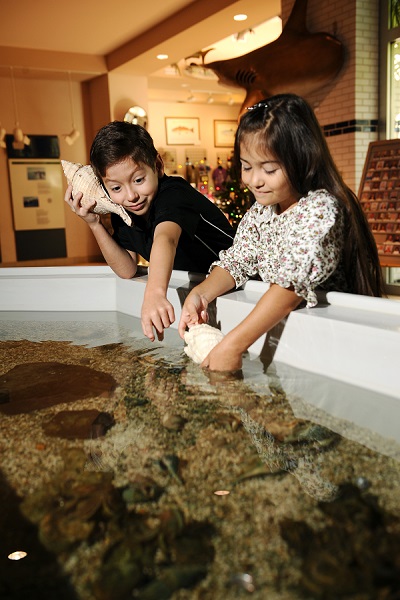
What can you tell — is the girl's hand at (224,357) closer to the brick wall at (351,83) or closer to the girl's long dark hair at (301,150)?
the girl's long dark hair at (301,150)

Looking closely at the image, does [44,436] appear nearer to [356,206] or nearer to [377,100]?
[356,206]

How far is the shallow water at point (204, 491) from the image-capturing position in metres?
0.56

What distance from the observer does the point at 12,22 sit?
22.2 ft

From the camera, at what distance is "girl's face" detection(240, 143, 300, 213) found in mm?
1254

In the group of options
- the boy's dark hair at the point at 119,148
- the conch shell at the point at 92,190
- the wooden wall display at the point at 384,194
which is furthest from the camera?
the wooden wall display at the point at 384,194

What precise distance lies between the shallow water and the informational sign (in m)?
8.78

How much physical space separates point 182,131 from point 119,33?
13.0 ft

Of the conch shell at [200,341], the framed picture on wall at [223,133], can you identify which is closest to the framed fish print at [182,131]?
the framed picture on wall at [223,133]

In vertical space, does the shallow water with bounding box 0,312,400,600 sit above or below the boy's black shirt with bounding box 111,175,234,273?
below

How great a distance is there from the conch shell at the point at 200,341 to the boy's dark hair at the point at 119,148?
0.57 m

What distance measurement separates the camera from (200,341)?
4.34 feet

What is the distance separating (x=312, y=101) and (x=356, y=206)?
4.89 metres

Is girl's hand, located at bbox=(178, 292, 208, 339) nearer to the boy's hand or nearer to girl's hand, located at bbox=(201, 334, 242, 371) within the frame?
the boy's hand

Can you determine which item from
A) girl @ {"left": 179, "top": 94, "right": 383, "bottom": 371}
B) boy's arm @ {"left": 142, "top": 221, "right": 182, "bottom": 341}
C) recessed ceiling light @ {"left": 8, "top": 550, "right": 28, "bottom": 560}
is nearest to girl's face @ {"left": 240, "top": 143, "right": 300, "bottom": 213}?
girl @ {"left": 179, "top": 94, "right": 383, "bottom": 371}
